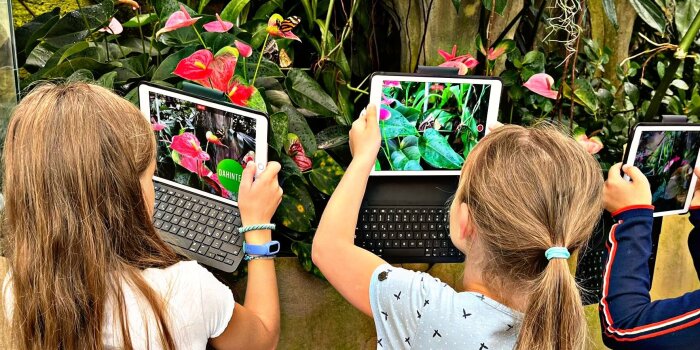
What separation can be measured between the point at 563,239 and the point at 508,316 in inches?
5.3

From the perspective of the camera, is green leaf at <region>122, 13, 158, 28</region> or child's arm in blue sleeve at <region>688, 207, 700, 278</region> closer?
child's arm in blue sleeve at <region>688, 207, 700, 278</region>

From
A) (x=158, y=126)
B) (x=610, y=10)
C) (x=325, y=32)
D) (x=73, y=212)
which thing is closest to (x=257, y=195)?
(x=158, y=126)

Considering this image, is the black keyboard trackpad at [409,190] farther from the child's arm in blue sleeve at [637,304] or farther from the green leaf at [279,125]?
the child's arm in blue sleeve at [637,304]

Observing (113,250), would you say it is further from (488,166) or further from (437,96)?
(437,96)

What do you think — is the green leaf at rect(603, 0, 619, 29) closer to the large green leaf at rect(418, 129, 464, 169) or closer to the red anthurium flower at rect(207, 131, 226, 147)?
the large green leaf at rect(418, 129, 464, 169)

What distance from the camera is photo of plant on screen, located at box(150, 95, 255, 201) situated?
50.0 inches

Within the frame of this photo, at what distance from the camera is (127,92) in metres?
1.48

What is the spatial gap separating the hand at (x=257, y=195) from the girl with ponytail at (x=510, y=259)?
0.87ft

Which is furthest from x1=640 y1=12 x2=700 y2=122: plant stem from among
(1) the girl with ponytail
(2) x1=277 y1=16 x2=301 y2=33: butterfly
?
(2) x1=277 y1=16 x2=301 y2=33: butterfly

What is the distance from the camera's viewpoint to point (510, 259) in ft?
3.35

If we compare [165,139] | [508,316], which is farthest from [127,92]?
[508,316]

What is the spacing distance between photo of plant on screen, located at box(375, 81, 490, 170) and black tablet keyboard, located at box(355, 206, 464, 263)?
0.09 meters

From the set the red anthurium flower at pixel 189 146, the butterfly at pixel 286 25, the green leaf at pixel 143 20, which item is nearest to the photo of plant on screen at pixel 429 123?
the butterfly at pixel 286 25

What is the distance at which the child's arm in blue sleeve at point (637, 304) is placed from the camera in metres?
1.11
